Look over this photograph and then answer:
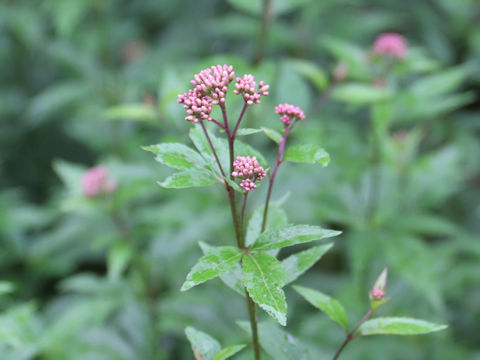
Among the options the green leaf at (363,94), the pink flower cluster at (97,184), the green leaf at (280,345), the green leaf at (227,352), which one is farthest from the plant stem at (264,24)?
the green leaf at (227,352)

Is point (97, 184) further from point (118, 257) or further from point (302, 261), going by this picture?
point (302, 261)

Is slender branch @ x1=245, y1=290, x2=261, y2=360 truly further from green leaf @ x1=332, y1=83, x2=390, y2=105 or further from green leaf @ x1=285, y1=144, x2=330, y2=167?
green leaf @ x1=332, y1=83, x2=390, y2=105

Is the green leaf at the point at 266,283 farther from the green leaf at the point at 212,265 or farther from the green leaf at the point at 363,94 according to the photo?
the green leaf at the point at 363,94

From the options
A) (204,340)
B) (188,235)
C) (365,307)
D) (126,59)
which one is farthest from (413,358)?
(126,59)

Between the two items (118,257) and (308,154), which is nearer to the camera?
(308,154)

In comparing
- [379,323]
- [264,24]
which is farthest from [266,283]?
[264,24]

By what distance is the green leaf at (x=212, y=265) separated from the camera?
886 mm

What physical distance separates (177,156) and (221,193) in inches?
60.3

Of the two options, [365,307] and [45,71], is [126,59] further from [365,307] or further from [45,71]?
[365,307]

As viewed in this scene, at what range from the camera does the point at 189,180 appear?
3.11ft

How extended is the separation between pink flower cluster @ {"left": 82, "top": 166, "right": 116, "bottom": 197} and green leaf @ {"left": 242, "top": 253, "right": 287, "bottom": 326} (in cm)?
139

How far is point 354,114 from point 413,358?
189 centimetres

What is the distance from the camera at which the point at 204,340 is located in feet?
3.48

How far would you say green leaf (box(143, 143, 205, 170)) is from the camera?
954 millimetres
